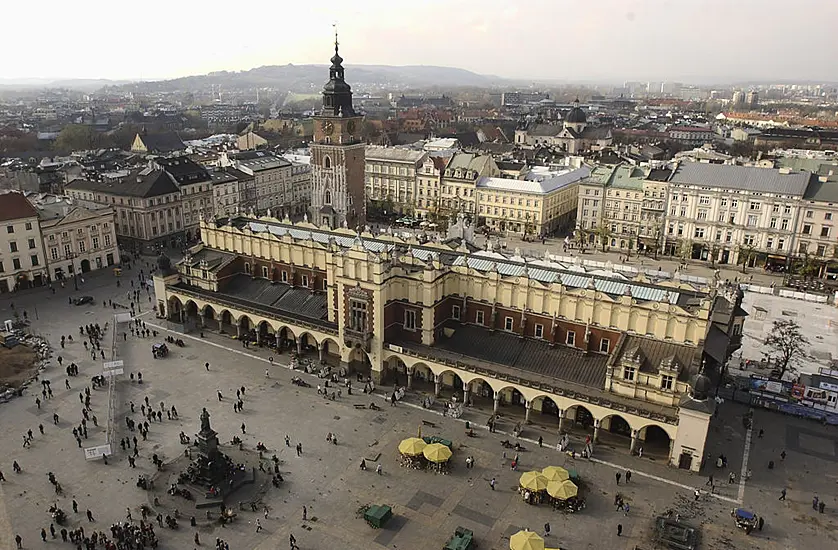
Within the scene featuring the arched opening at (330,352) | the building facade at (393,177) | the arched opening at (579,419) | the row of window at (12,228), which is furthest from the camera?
the building facade at (393,177)

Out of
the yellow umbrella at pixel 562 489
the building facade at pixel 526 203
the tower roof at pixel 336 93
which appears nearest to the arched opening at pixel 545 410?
the yellow umbrella at pixel 562 489

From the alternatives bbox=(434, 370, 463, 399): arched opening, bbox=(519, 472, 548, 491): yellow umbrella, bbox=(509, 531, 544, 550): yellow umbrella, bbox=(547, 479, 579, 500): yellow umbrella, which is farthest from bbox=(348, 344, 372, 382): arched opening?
bbox=(509, 531, 544, 550): yellow umbrella

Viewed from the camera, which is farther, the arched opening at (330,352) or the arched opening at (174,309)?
the arched opening at (174,309)

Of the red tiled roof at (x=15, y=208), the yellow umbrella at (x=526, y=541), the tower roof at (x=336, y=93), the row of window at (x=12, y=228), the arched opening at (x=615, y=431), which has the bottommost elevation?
the arched opening at (x=615, y=431)

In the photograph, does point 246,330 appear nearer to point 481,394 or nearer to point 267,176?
point 481,394

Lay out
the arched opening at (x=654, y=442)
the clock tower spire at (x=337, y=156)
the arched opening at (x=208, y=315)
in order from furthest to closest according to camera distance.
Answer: the clock tower spire at (x=337, y=156)
the arched opening at (x=208, y=315)
the arched opening at (x=654, y=442)

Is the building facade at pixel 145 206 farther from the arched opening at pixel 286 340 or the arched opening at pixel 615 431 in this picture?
the arched opening at pixel 615 431

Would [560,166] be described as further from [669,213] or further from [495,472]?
[495,472]

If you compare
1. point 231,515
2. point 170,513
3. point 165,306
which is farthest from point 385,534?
point 165,306
